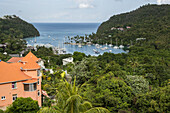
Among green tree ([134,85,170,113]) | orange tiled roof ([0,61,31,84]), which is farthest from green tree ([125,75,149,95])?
orange tiled roof ([0,61,31,84])

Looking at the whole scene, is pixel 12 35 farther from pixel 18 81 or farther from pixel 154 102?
pixel 154 102

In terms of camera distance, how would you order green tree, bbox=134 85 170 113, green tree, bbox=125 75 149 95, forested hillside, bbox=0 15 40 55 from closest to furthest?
green tree, bbox=134 85 170 113
green tree, bbox=125 75 149 95
forested hillside, bbox=0 15 40 55

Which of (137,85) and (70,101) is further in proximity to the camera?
(137,85)

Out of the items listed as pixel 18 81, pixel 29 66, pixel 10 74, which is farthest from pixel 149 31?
pixel 10 74

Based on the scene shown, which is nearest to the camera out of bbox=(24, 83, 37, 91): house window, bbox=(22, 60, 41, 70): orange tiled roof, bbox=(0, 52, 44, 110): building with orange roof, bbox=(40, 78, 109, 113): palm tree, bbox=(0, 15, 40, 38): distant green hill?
bbox=(40, 78, 109, 113): palm tree

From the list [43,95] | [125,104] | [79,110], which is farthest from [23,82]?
[79,110]

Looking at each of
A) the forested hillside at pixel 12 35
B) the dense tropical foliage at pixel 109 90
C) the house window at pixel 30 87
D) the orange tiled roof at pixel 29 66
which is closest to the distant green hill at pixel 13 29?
the forested hillside at pixel 12 35

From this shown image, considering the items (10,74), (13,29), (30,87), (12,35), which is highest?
(13,29)

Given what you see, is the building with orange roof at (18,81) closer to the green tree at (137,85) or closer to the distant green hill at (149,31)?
the green tree at (137,85)

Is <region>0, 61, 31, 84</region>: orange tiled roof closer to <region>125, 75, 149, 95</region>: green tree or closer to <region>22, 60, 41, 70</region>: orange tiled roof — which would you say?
<region>22, 60, 41, 70</region>: orange tiled roof
